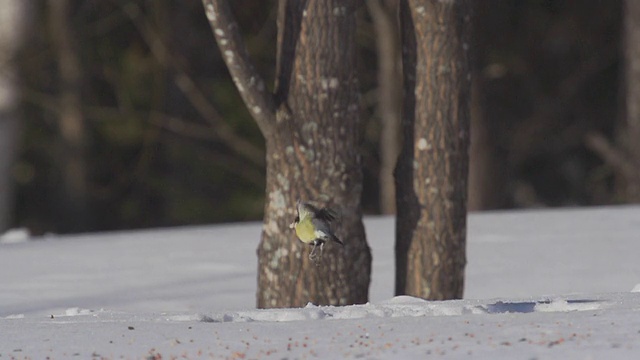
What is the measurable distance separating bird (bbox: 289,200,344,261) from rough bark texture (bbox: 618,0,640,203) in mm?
10186

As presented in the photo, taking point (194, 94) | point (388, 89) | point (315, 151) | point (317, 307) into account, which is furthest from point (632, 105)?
point (317, 307)

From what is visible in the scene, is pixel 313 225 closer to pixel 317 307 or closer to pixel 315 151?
pixel 317 307

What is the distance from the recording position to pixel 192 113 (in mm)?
24062

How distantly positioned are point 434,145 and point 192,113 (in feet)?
52.7

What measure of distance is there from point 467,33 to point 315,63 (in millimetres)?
1038

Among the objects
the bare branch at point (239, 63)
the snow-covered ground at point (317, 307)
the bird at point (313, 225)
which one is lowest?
the snow-covered ground at point (317, 307)

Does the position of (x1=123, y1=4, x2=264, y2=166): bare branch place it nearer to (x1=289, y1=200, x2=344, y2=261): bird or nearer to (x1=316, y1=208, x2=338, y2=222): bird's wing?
(x1=316, y1=208, x2=338, y2=222): bird's wing

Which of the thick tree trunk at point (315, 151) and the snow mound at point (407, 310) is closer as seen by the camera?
the snow mound at point (407, 310)

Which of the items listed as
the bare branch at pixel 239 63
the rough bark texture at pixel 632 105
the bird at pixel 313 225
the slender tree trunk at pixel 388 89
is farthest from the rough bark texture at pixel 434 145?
the rough bark texture at pixel 632 105

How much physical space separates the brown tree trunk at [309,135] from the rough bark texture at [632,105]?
937cm

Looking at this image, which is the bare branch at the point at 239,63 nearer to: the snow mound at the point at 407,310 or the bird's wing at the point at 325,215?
the bird's wing at the point at 325,215

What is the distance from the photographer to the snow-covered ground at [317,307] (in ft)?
19.3

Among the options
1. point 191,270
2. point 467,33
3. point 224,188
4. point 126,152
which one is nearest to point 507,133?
point 224,188

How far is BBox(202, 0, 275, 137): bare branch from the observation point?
26.2ft
